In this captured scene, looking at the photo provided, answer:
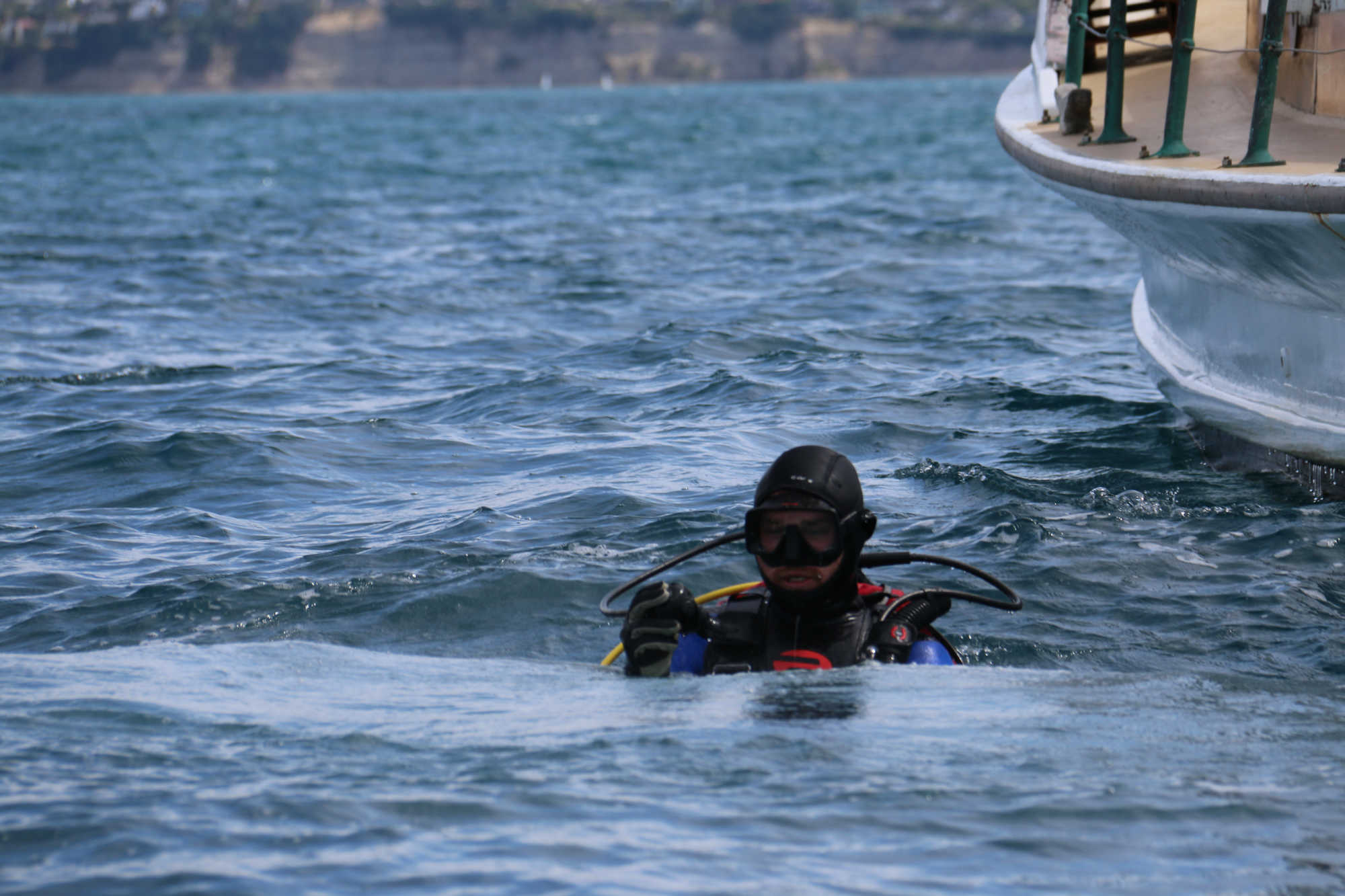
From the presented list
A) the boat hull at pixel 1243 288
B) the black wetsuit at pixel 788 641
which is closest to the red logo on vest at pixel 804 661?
the black wetsuit at pixel 788 641

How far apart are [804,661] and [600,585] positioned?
184 cm

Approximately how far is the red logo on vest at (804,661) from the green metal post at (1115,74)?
3.57 meters

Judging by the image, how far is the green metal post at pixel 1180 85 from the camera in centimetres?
641

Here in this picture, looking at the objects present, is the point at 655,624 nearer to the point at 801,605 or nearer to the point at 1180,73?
the point at 801,605

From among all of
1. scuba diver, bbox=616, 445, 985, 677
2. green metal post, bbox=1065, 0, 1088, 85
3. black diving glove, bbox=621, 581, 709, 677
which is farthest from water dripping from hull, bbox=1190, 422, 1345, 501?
black diving glove, bbox=621, 581, 709, 677

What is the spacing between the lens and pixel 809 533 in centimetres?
434

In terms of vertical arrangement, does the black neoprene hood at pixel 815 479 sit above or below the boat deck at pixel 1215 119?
below

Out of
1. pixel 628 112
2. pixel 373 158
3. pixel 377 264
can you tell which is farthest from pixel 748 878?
pixel 628 112

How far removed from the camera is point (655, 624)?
4312 millimetres

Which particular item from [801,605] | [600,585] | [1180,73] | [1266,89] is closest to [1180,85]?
[1180,73]

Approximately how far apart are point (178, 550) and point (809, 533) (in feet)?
10.8

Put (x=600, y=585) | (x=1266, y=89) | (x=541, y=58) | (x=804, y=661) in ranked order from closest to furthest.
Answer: (x=804, y=661), (x=1266, y=89), (x=600, y=585), (x=541, y=58)

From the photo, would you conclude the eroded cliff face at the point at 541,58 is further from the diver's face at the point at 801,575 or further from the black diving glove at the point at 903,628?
the diver's face at the point at 801,575

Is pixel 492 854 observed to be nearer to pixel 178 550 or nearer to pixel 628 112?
pixel 178 550
